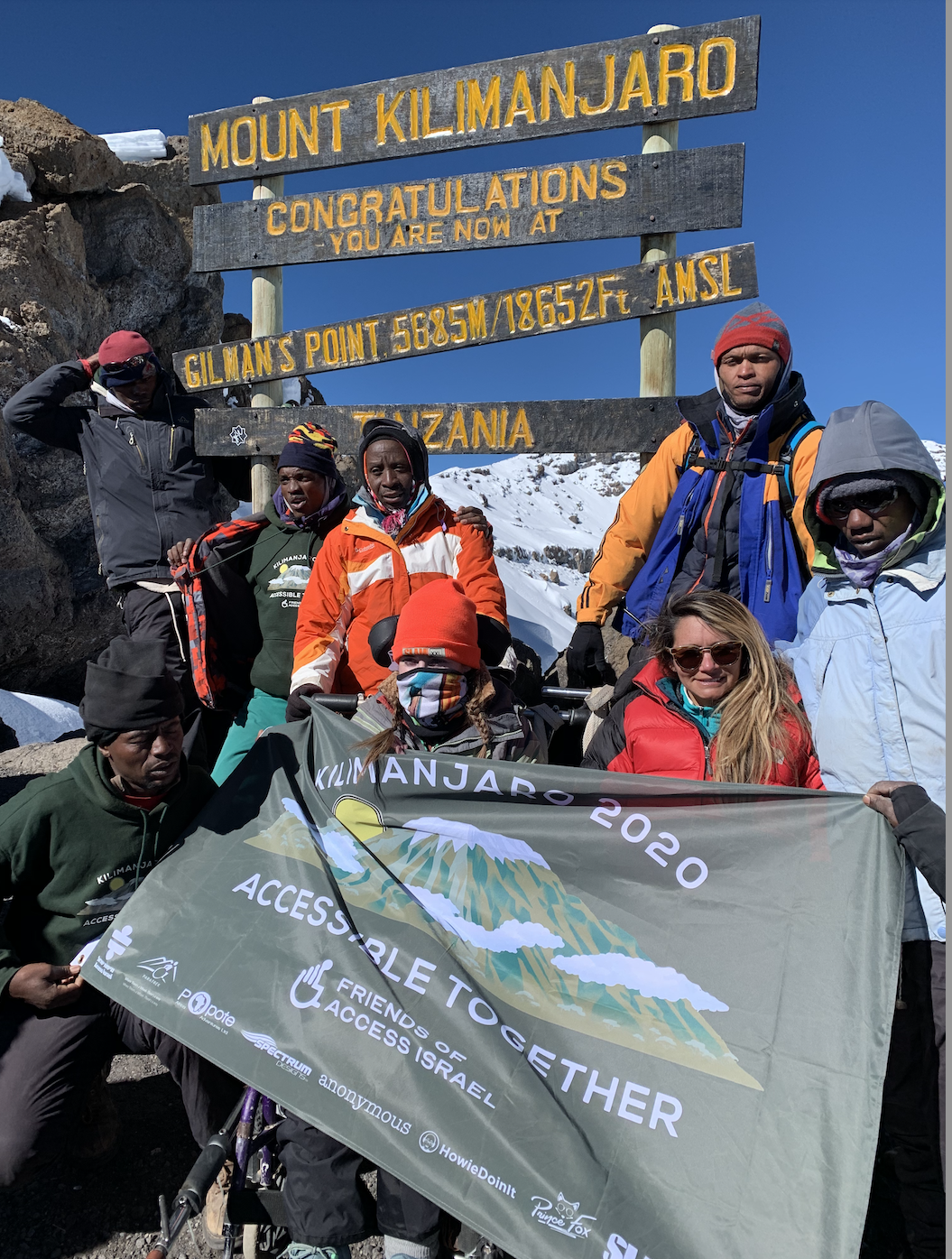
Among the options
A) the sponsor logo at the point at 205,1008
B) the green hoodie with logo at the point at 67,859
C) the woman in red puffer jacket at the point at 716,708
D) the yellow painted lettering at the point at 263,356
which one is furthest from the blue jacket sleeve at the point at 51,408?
the woman in red puffer jacket at the point at 716,708

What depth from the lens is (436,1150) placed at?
218 centimetres

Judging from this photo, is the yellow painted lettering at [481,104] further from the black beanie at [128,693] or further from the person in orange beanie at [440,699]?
the black beanie at [128,693]

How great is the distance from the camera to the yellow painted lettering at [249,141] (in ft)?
17.9

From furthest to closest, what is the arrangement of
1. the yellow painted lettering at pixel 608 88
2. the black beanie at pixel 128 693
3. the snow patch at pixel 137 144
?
the snow patch at pixel 137 144, the yellow painted lettering at pixel 608 88, the black beanie at pixel 128 693

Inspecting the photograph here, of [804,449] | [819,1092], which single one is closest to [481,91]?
[804,449]

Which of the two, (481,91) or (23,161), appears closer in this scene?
(481,91)

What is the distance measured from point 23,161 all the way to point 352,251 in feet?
28.0

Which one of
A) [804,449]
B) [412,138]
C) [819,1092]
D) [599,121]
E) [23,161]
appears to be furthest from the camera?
[23,161]

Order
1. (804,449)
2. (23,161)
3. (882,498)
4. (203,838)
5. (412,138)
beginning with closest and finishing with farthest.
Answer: (882,498) → (203,838) → (804,449) → (412,138) → (23,161)

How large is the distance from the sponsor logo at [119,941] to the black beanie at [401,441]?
2166 mm

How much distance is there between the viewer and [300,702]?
11.2ft

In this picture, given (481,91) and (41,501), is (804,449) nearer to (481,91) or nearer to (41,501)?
(481,91)

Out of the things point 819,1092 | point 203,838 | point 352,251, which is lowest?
point 819,1092

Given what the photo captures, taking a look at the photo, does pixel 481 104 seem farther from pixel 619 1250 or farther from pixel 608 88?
pixel 619 1250
